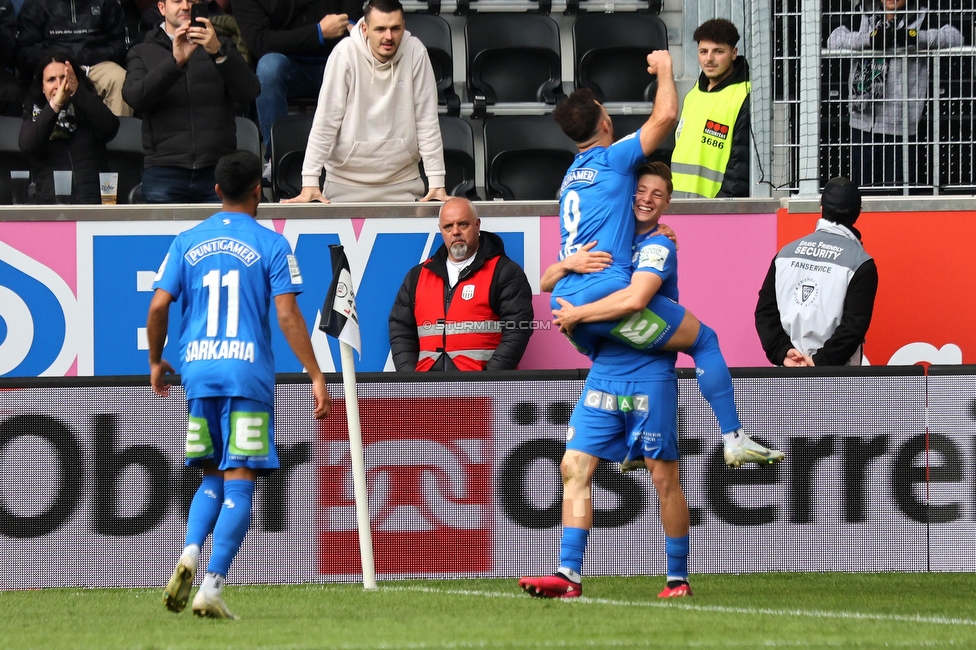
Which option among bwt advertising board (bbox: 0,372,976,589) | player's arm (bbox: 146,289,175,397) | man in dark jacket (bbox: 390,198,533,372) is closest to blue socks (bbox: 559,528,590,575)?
bwt advertising board (bbox: 0,372,976,589)

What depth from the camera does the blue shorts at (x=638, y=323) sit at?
5.49 meters

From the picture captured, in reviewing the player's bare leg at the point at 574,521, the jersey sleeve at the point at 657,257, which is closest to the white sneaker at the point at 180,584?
the player's bare leg at the point at 574,521

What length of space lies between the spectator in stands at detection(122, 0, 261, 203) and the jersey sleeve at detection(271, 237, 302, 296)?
341cm

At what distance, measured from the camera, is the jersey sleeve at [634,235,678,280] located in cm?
550

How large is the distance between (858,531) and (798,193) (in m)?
2.79

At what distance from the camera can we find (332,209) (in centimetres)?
827

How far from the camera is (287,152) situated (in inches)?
368

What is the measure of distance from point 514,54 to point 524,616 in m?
6.52

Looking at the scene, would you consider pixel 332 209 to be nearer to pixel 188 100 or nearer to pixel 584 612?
pixel 188 100

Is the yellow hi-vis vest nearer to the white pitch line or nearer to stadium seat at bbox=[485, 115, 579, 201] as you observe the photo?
stadium seat at bbox=[485, 115, 579, 201]

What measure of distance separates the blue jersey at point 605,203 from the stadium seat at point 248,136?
14.0 feet

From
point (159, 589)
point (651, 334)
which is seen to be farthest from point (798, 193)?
point (159, 589)

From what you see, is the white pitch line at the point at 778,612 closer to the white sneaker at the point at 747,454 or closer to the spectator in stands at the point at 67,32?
the white sneaker at the point at 747,454

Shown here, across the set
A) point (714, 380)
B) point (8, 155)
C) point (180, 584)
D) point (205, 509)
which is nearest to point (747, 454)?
point (714, 380)
